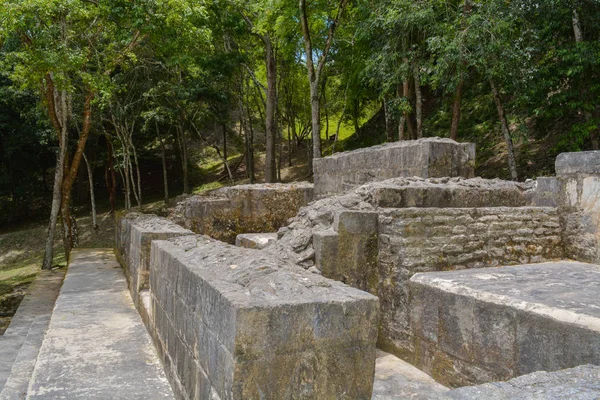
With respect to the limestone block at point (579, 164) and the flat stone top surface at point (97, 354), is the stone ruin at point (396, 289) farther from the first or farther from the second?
the flat stone top surface at point (97, 354)

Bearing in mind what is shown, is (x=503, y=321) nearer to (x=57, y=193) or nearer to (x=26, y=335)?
(x=26, y=335)

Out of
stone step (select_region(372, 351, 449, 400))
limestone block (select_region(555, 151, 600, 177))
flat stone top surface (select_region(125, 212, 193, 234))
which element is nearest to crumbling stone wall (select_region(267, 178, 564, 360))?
stone step (select_region(372, 351, 449, 400))

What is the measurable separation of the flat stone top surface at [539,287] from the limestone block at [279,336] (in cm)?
197

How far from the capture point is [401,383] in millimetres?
4785

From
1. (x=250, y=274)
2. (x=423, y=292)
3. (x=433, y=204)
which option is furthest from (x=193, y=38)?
(x=250, y=274)

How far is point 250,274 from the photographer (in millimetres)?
2779

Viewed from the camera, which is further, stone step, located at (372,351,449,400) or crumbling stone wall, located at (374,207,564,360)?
crumbling stone wall, located at (374,207,564,360)

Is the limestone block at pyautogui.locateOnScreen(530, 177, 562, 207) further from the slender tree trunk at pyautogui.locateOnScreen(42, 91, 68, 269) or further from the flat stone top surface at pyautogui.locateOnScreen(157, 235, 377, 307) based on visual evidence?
the slender tree trunk at pyautogui.locateOnScreen(42, 91, 68, 269)

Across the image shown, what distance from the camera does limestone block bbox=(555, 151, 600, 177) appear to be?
651 cm

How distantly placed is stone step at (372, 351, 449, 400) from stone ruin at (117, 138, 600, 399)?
122 millimetres

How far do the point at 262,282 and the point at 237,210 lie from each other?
24.1 feet

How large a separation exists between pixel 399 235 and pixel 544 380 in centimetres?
348

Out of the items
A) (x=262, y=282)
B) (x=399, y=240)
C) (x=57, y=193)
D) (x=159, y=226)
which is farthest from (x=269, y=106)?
(x=262, y=282)

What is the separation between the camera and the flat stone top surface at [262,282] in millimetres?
2375
